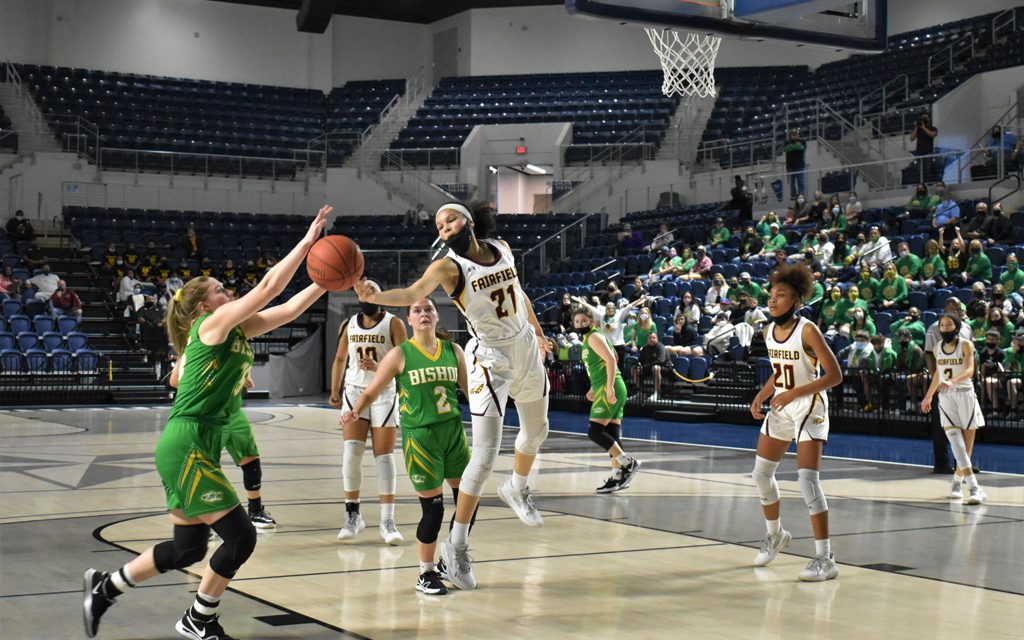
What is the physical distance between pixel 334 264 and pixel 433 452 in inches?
62.7

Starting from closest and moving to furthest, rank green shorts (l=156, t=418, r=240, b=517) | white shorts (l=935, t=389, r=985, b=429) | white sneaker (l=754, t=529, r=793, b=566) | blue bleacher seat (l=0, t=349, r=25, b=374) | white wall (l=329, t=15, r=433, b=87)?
green shorts (l=156, t=418, r=240, b=517), white sneaker (l=754, t=529, r=793, b=566), white shorts (l=935, t=389, r=985, b=429), blue bleacher seat (l=0, t=349, r=25, b=374), white wall (l=329, t=15, r=433, b=87)

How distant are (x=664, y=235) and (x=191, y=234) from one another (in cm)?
1124

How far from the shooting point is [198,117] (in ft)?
107

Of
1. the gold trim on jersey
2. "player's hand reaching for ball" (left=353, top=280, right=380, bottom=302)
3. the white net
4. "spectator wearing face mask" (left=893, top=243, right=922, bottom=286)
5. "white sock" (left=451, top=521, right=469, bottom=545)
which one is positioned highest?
the white net

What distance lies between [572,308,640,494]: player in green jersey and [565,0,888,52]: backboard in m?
2.64

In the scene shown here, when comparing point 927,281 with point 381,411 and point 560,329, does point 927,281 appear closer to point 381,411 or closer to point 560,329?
point 560,329

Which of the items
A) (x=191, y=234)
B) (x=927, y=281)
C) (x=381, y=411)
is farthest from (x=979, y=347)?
(x=191, y=234)

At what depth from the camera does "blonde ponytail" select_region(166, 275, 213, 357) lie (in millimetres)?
5129

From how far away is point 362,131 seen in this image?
33.2 metres

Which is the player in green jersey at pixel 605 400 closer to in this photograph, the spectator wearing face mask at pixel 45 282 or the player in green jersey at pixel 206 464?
the player in green jersey at pixel 206 464

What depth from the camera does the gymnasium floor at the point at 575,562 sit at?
17.1 feet

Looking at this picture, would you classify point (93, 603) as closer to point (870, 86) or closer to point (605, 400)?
point (605, 400)

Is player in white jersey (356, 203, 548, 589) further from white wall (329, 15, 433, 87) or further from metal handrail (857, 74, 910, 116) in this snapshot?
white wall (329, 15, 433, 87)

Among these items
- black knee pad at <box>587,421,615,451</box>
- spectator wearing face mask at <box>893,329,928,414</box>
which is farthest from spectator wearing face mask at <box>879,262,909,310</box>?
black knee pad at <box>587,421,615,451</box>
